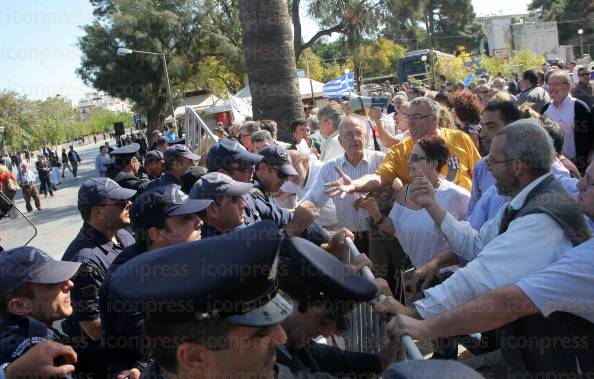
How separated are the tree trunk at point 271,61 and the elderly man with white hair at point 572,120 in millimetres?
3682

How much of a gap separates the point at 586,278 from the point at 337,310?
37.6 inches

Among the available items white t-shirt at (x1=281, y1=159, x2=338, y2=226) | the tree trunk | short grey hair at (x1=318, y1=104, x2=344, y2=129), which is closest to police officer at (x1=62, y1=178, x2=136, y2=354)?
white t-shirt at (x1=281, y1=159, x2=338, y2=226)

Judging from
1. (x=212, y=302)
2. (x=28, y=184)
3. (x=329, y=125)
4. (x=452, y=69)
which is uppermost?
(x=452, y=69)

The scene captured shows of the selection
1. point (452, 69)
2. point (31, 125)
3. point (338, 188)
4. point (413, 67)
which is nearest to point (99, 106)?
point (31, 125)

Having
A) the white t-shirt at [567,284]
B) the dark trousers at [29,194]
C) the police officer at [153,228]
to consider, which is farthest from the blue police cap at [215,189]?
the dark trousers at [29,194]

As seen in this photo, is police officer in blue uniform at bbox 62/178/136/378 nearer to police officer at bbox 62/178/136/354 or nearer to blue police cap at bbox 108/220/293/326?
A: police officer at bbox 62/178/136/354

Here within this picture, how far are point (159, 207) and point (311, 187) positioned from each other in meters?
2.08

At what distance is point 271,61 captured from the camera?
322 inches

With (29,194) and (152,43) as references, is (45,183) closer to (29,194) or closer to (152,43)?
(29,194)

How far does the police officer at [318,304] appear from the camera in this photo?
184 cm

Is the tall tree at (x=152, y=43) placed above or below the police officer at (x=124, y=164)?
above

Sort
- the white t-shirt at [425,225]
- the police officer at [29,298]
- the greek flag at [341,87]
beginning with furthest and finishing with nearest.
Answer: the greek flag at [341,87] → the white t-shirt at [425,225] → the police officer at [29,298]

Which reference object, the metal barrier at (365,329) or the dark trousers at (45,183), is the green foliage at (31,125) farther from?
the metal barrier at (365,329)

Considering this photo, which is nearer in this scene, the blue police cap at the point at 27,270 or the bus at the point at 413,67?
the blue police cap at the point at 27,270
